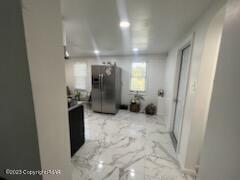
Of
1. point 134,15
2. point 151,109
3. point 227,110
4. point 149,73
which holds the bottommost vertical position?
point 151,109

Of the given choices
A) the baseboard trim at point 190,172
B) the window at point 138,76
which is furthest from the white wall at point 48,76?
the window at point 138,76

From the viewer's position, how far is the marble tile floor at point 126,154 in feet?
5.98

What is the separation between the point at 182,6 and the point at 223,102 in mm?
1247

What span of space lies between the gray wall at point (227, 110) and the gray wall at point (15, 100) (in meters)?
1.06

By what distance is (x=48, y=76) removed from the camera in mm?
692

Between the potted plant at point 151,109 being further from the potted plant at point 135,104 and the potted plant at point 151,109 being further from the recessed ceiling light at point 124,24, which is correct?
the recessed ceiling light at point 124,24

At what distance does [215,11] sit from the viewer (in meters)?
1.23

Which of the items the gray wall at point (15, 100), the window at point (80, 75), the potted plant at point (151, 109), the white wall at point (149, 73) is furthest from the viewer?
the window at point (80, 75)

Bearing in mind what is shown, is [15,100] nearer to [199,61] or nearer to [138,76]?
[199,61]

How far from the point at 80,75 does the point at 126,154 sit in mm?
4522

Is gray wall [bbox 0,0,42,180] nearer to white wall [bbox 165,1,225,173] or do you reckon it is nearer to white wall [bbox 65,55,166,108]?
white wall [bbox 165,1,225,173]

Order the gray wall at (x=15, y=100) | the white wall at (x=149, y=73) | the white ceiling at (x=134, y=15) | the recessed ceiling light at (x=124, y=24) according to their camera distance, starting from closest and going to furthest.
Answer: the gray wall at (x=15, y=100)
the white ceiling at (x=134, y=15)
the recessed ceiling light at (x=124, y=24)
the white wall at (x=149, y=73)

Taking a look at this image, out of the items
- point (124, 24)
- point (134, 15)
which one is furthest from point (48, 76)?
point (124, 24)

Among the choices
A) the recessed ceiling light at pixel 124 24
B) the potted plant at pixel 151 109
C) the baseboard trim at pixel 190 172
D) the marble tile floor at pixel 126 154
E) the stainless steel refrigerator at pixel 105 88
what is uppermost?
the recessed ceiling light at pixel 124 24
